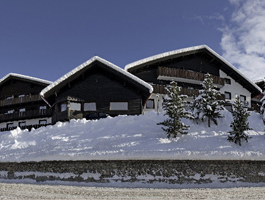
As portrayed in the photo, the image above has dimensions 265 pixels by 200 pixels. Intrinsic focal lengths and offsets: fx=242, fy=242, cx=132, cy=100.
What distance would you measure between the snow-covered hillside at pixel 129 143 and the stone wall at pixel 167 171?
30cm

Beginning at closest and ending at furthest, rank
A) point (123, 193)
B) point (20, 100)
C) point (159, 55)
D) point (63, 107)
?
point (123, 193)
point (63, 107)
point (159, 55)
point (20, 100)

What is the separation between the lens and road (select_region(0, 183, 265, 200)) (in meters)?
9.11

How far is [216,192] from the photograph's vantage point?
998 cm

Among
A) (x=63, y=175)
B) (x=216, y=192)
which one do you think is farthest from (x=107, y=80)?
(x=216, y=192)

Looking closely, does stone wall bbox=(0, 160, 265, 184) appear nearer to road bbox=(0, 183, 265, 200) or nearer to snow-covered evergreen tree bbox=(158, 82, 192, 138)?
road bbox=(0, 183, 265, 200)

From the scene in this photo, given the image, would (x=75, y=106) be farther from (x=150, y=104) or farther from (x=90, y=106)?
(x=150, y=104)

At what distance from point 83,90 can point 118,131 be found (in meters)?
9.32

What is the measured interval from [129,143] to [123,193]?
3.90 metres

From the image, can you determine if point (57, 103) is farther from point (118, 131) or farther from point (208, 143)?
point (208, 143)

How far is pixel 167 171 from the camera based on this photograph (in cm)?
1188

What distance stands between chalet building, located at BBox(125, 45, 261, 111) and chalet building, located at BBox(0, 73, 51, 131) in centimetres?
1393

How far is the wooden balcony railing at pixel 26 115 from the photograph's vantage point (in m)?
31.7

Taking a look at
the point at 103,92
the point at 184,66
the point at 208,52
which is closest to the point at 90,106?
the point at 103,92

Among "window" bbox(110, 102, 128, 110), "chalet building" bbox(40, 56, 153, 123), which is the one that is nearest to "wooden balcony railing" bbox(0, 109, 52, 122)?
"chalet building" bbox(40, 56, 153, 123)
